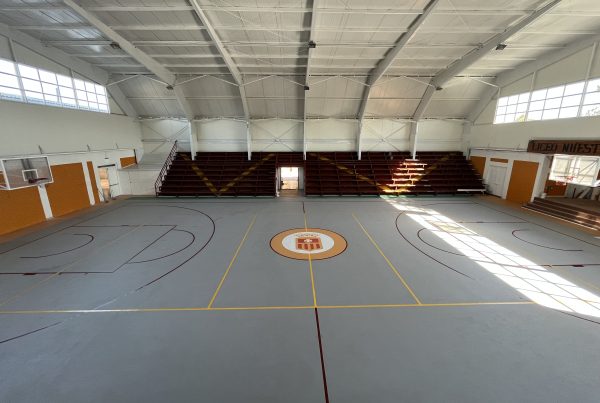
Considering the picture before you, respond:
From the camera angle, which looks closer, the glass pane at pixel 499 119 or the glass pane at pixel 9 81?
the glass pane at pixel 9 81

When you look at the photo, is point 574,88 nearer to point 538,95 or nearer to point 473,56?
point 538,95

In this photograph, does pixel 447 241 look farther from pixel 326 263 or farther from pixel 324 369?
pixel 324 369

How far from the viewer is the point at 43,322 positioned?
4.96 meters

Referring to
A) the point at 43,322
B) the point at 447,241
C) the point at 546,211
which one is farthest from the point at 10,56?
the point at 546,211

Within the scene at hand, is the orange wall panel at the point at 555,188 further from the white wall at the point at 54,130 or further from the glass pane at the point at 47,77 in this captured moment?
the glass pane at the point at 47,77

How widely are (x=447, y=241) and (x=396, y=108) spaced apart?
40.3 feet

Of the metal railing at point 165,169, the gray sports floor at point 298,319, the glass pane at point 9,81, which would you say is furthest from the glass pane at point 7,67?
the metal railing at point 165,169

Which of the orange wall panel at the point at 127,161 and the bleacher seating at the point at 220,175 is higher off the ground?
the orange wall panel at the point at 127,161

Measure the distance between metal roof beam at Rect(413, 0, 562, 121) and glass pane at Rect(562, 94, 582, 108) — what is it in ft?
15.4

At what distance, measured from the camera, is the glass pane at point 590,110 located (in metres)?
10.7

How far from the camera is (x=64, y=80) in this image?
12.6 metres

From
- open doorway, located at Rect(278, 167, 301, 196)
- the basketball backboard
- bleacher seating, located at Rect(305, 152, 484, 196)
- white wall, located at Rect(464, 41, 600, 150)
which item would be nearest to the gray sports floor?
the basketball backboard

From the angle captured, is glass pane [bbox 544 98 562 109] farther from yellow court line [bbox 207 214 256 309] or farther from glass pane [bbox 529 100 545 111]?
yellow court line [bbox 207 214 256 309]

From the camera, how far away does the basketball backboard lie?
9.51 meters
